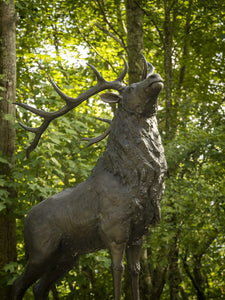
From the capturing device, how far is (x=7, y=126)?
6.77 meters

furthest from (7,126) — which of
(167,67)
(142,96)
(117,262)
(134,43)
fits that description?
(117,262)

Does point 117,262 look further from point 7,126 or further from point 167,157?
point 7,126

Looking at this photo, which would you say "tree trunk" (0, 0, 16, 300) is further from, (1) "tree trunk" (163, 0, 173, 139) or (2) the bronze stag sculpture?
(2) the bronze stag sculpture

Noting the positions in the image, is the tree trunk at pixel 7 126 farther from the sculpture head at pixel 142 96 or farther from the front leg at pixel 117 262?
the front leg at pixel 117 262

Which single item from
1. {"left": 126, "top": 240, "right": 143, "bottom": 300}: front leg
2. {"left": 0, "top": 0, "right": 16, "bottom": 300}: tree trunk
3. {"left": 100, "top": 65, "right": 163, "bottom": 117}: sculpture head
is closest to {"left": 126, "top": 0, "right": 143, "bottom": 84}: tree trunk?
{"left": 0, "top": 0, "right": 16, "bottom": 300}: tree trunk

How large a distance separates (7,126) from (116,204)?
3936 millimetres

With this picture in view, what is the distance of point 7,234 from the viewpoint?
258 inches

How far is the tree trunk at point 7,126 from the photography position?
642cm

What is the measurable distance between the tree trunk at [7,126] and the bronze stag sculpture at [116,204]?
2736 millimetres

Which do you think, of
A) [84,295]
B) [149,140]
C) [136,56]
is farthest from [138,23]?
A: [84,295]

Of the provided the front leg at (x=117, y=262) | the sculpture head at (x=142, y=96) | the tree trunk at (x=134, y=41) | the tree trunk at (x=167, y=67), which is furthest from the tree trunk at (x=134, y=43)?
the front leg at (x=117, y=262)

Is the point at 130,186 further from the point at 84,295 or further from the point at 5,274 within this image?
the point at 84,295

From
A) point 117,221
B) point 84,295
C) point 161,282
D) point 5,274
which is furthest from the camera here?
point 84,295

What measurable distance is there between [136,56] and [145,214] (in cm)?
382
